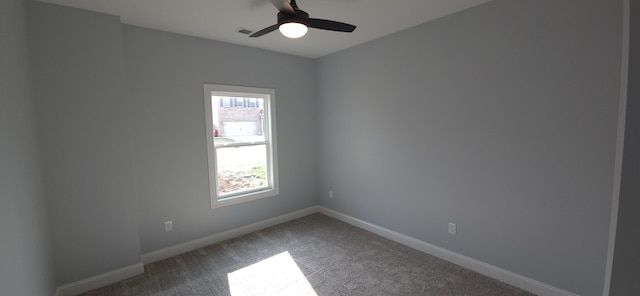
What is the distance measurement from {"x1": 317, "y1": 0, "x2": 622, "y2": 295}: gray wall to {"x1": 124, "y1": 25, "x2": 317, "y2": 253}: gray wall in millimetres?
1611

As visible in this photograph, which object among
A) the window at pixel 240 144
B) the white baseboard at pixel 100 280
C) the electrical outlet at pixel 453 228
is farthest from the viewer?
the window at pixel 240 144

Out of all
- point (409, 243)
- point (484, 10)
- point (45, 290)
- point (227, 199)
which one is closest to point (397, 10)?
point (484, 10)

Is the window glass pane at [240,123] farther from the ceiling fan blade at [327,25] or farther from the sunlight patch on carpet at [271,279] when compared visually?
the ceiling fan blade at [327,25]

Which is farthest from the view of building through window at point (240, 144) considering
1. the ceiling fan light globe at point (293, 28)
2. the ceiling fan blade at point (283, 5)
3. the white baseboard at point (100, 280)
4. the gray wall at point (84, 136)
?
the ceiling fan blade at point (283, 5)

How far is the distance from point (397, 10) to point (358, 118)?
1.53 m

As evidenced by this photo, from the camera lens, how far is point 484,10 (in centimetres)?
248

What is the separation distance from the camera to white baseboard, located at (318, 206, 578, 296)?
7.52 ft

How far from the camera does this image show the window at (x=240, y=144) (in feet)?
11.4

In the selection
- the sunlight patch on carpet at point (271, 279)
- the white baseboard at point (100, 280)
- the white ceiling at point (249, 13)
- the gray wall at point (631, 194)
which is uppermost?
the white ceiling at point (249, 13)

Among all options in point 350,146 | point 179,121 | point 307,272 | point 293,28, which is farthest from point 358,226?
point 293,28

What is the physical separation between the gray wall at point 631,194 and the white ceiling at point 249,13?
2.11 m

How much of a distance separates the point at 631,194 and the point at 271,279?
105 inches

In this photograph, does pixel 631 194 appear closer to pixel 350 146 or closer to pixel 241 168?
pixel 350 146

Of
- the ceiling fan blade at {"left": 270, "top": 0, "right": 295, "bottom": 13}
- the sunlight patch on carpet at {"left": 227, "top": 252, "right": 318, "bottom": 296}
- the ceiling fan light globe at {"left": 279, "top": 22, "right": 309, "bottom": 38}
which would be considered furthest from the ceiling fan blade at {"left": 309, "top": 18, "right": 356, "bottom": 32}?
the sunlight patch on carpet at {"left": 227, "top": 252, "right": 318, "bottom": 296}
